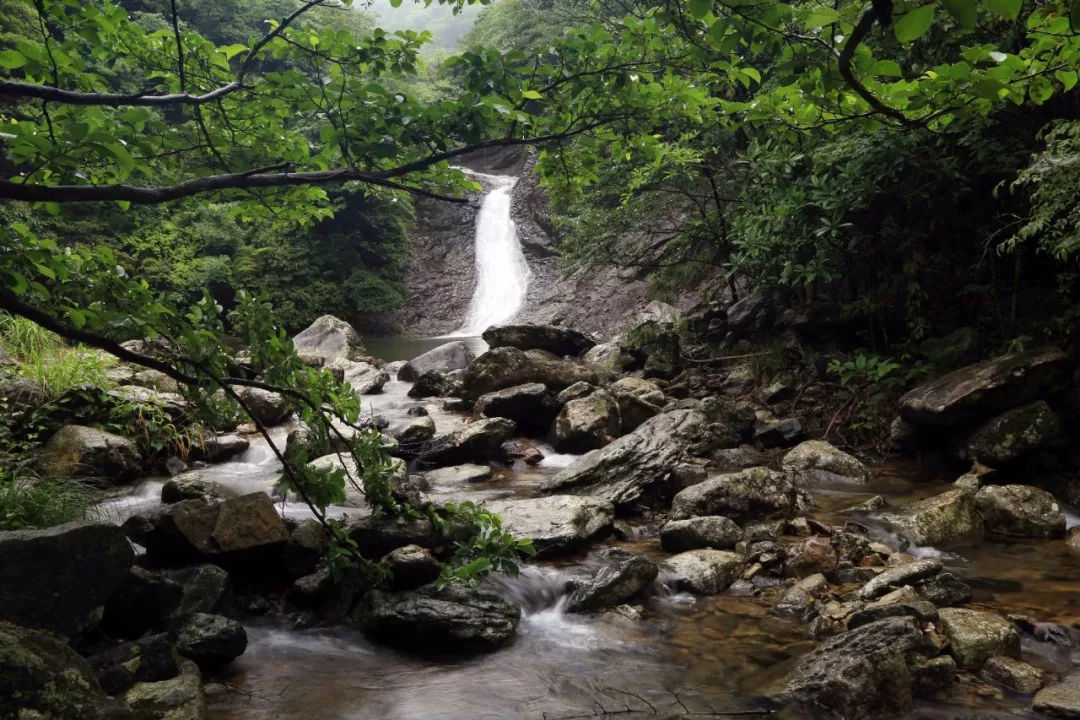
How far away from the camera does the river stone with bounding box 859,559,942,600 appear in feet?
15.5

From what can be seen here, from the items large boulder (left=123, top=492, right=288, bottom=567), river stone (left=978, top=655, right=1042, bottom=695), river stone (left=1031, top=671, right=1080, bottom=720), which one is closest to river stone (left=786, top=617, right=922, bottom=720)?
river stone (left=978, top=655, right=1042, bottom=695)

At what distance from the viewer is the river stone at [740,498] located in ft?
21.3

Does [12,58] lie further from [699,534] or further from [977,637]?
[699,534]

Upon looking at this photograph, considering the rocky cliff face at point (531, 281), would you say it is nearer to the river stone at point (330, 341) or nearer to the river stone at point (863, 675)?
the river stone at point (330, 341)

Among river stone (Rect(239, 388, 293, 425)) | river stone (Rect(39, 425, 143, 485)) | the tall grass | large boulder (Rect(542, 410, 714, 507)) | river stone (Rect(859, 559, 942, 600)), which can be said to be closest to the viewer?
river stone (Rect(859, 559, 942, 600))

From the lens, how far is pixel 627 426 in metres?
9.75

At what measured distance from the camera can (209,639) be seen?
4008 millimetres

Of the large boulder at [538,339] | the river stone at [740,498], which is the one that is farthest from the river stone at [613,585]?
the large boulder at [538,339]

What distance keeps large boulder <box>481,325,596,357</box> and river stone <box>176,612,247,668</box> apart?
9172 millimetres

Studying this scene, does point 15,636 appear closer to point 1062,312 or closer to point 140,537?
point 140,537

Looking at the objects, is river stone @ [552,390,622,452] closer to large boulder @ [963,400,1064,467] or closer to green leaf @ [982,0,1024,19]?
large boulder @ [963,400,1064,467]

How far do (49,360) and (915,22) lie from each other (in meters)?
9.44

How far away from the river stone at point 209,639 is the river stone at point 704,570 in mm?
3028

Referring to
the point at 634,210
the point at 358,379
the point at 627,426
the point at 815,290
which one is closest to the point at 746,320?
the point at 815,290
